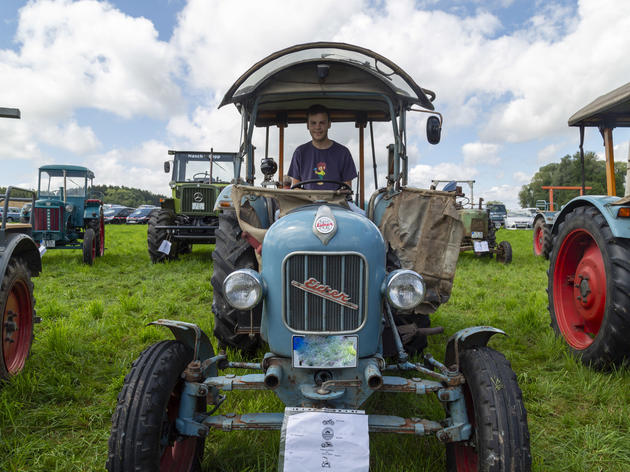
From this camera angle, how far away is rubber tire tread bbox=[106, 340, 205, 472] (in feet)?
5.37

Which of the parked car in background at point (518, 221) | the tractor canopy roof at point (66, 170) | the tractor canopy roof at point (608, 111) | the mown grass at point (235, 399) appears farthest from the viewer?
the parked car in background at point (518, 221)

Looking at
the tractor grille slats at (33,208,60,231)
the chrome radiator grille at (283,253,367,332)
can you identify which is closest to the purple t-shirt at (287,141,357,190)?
the chrome radiator grille at (283,253,367,332)

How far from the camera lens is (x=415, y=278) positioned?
1967 millimetres

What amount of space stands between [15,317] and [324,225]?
8.54 feet

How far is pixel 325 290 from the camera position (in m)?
1.95

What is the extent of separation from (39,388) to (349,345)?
2.22 meters

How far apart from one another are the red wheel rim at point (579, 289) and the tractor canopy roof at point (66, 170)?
33.4 ft

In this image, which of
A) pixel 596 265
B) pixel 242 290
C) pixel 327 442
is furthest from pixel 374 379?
pixel 596 265

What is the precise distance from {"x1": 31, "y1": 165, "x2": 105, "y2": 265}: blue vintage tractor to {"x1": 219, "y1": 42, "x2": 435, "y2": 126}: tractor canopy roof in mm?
6682

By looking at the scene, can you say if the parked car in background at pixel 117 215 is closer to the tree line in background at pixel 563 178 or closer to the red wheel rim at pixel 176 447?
the tree line in background at pixel 563 178

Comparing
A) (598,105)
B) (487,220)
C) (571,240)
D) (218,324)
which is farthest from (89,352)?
(487,220)

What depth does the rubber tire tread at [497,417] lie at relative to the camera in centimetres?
161

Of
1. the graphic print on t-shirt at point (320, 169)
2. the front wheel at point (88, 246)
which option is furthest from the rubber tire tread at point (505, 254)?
the front wheel at point (88, 246)

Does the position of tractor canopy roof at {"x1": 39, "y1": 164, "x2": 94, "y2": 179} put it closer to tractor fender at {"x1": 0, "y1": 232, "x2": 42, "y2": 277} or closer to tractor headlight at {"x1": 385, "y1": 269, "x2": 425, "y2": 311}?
tractor fender at {"x1": 0, "y1": 232, "x2": 42, "y2": 277}
